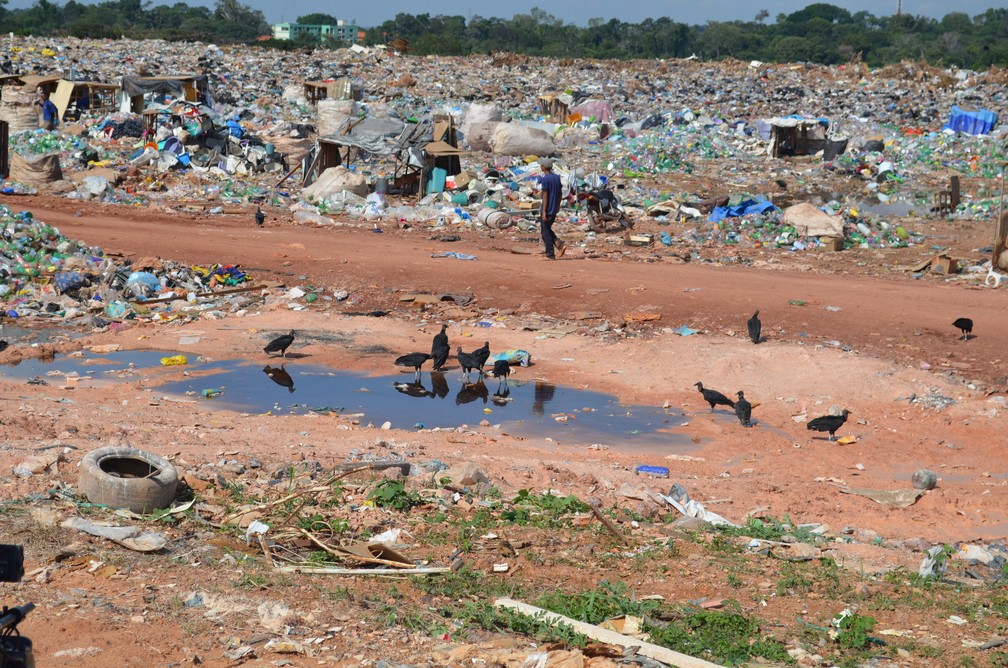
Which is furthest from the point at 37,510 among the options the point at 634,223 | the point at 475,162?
the point at 475,162

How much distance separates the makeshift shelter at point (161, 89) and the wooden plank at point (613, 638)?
23.0m

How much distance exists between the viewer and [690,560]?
593 centimetres

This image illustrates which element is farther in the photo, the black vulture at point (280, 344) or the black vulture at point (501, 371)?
the black vulture at point (280, 344)

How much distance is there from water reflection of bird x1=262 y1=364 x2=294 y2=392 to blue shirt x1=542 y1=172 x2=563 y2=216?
506 centimetres

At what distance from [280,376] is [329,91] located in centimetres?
2249

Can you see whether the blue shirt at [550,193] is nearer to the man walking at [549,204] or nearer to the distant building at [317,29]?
the man walking at [549,204]

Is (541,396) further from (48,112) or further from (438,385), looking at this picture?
(48,112)

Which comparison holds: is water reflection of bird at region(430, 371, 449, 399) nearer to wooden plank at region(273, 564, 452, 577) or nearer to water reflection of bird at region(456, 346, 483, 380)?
water reflection of bird at region(456, 346, 483, 380)

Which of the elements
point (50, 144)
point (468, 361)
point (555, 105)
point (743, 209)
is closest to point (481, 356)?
point (468, 361)

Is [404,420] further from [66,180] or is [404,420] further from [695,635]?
[66,180]

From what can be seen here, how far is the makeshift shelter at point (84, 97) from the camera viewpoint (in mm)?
25500

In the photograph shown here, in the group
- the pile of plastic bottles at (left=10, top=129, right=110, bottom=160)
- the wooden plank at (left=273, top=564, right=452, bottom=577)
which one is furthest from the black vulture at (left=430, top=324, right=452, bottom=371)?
the pile of plastic bottles at (left=10, top=129, right=110, bottom=160)

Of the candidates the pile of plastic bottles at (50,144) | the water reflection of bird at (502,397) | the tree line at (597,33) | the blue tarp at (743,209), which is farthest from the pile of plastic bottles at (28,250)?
the tree line at (597,33)

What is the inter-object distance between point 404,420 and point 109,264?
239 inches
